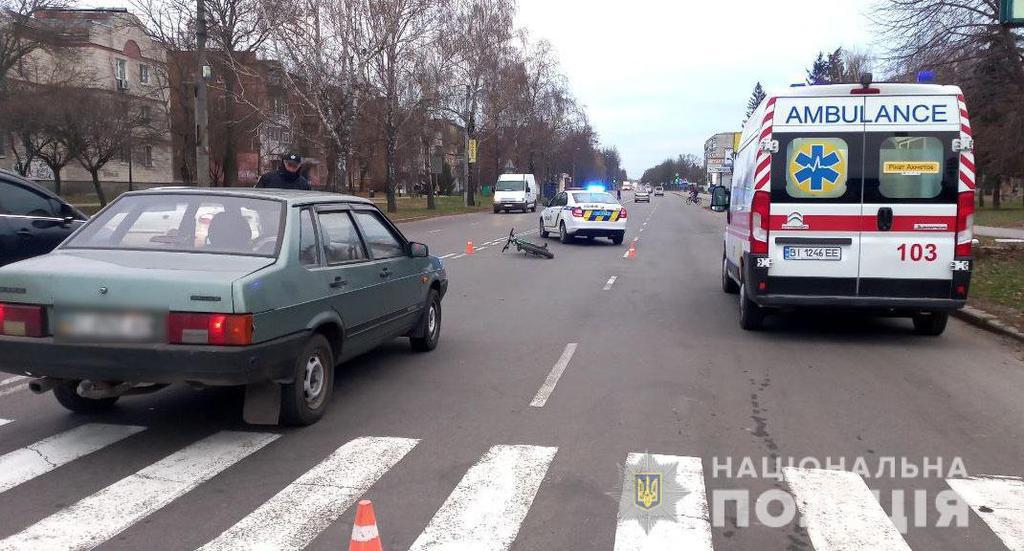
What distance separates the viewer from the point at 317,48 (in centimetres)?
3428

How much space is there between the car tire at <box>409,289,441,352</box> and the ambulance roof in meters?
4.24

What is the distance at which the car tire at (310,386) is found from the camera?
554cm

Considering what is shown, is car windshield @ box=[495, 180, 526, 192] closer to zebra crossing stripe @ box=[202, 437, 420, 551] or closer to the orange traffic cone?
zebra crossing stripe @ box=[202, 437, 420, 551]

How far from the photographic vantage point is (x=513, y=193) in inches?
1969

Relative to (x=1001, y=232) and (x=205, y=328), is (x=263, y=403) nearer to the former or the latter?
(x=205, y=328)

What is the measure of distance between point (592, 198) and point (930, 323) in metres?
15.5

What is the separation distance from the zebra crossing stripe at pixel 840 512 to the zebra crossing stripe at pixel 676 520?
515 mm

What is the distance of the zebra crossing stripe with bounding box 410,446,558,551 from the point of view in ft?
12.8

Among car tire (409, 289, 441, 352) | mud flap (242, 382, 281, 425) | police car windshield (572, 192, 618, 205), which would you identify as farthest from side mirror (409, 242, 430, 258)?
police car windshield (572, 192, 618, 205)

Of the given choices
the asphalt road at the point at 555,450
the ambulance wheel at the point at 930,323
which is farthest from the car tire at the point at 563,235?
the asphalt road at the point at 555,450

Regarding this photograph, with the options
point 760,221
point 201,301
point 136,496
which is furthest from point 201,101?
point 136,496

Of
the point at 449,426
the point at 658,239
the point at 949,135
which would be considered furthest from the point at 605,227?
the point at 449,426

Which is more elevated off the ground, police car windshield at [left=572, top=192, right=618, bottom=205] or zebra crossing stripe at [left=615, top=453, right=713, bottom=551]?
police car windshield at [left=572, top=192, right=618, bottom=205]

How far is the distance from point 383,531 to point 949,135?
7.33 metres
